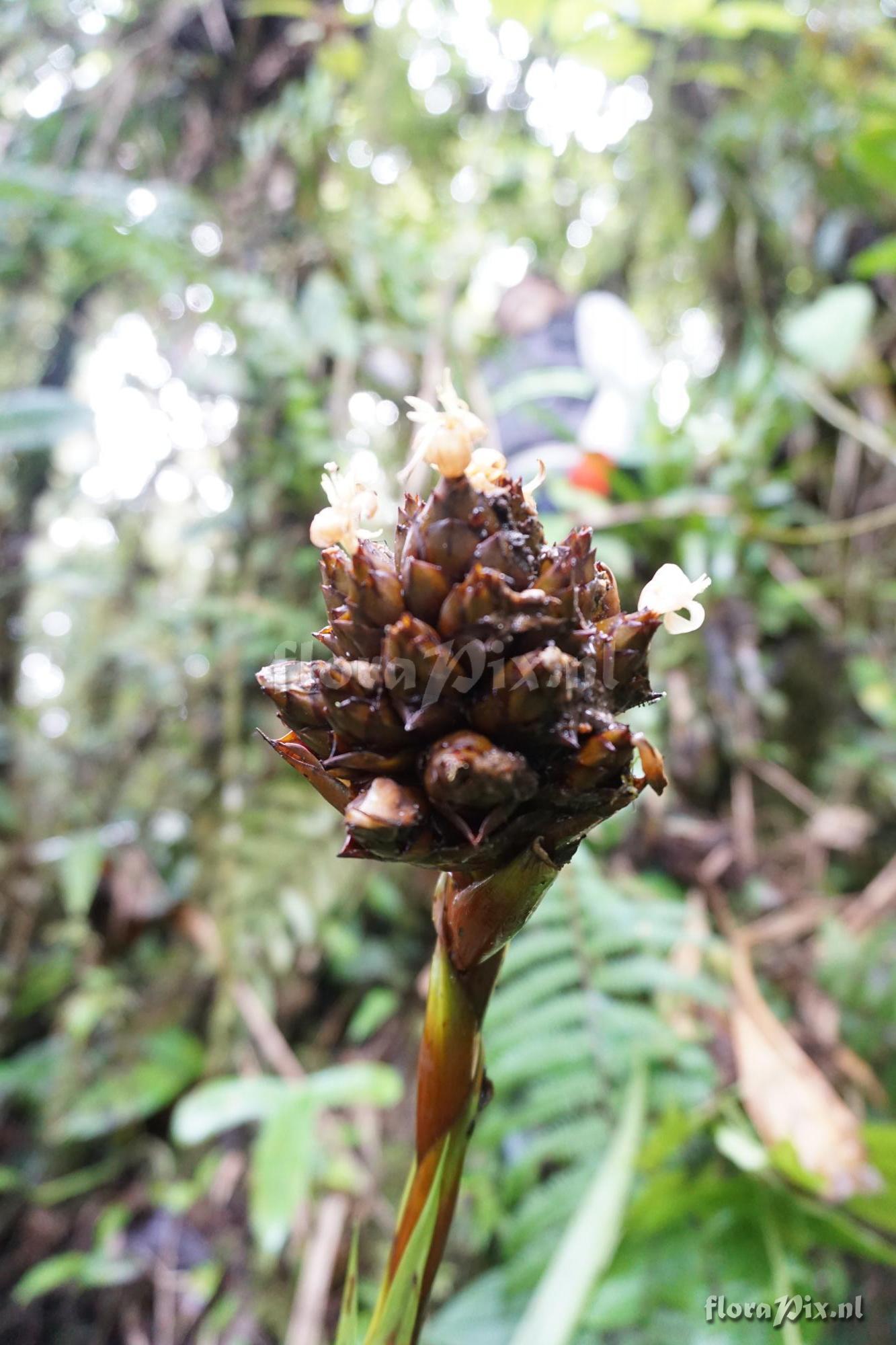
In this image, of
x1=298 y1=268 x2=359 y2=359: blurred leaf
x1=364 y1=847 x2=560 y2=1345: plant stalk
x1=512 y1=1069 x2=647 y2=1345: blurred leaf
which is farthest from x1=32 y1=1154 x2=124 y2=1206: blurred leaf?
x1=298 y1=268 x2=359 y2=359: blurred leaf

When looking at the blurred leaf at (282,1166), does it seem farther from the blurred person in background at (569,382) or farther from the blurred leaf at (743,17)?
the blurred leaf at (743,17)

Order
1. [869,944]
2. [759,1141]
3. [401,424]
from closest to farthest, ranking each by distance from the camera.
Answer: [759,1141] < [869,944] < [401,424]

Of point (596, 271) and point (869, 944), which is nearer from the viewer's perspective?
point (869, 944)

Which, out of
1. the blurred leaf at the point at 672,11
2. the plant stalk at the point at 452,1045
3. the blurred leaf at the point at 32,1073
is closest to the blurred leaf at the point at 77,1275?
the blurred leaf at the point at 32,1073

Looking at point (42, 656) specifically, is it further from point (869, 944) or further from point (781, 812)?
point (869, 944)

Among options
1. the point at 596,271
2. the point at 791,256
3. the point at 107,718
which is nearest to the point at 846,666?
the point at 791,256

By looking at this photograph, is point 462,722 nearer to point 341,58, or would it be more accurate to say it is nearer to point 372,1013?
point 372,1013
